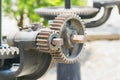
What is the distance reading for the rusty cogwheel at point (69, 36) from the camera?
0.62 m

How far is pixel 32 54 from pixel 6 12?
2928mm

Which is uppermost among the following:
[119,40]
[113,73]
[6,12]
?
[6,12]

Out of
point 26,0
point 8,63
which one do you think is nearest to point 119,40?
point 26,0

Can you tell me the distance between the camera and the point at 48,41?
61cm

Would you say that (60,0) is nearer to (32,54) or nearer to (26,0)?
(26,0)

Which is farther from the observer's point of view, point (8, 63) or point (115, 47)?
point (115, 47)

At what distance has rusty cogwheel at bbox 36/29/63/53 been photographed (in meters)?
0.60

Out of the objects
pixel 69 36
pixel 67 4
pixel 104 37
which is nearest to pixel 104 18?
pixel 67 4

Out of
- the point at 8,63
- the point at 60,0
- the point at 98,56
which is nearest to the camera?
the point at 8,63

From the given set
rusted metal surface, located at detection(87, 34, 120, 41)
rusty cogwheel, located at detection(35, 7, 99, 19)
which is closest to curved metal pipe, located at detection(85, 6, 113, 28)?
rusty cogwheel, located at detection(35, 7, 99, 19)

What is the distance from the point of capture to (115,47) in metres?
3.25

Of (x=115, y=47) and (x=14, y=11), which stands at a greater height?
(x=14, y=11)

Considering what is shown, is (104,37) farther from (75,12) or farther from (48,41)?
(48,41)

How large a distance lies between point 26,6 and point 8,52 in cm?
271
